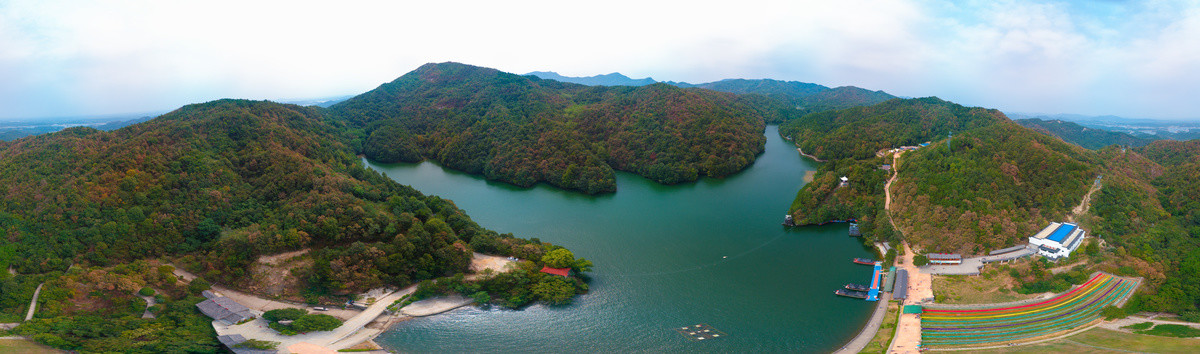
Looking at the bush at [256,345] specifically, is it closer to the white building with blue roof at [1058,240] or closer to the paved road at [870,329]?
the paved road at [870,329]

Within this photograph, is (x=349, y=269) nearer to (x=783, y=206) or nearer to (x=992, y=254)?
(x=783, y=206)

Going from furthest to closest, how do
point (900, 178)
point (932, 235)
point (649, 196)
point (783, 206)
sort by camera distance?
point (649, 196), point (783, 206), point (900, 178), point (932, 235)

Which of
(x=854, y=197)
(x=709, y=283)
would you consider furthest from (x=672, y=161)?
(x=709, y=283)

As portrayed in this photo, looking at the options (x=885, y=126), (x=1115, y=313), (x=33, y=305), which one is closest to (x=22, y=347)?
(x=33, y=305)

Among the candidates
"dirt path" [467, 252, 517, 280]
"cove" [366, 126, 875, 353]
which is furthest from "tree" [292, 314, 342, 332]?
"dirt path" [467, 252, 517, 280]

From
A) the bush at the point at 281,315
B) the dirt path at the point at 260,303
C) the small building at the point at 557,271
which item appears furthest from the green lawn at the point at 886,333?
the bush at the point at 281,315

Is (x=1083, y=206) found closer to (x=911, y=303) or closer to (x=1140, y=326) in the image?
(x=1140, y=326)

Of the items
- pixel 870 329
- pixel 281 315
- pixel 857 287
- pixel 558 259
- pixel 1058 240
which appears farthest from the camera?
pixel 558 259
